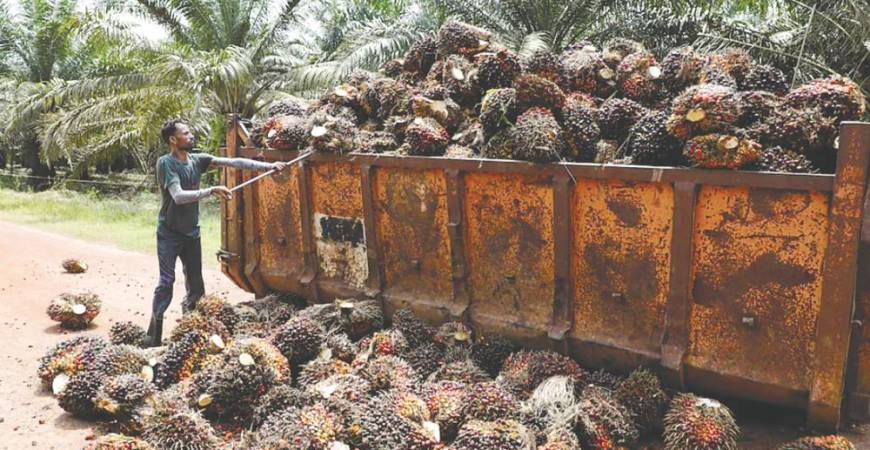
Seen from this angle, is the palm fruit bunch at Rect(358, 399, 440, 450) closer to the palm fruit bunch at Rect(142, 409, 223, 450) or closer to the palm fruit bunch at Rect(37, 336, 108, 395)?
the palm fruit bunch at Rect(142, 409, 223, 450)

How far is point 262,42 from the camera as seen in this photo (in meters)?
15.1

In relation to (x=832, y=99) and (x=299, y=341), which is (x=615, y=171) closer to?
(x=832, y=99)

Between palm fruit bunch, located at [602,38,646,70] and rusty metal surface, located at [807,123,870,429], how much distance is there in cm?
199

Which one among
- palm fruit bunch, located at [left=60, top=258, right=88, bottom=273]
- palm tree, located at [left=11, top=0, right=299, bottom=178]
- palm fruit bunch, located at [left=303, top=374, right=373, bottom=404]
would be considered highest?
palm tree, located at [left=11, top=0, right=299, bottom=178]

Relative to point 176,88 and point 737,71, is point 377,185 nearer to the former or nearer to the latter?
point 737,71

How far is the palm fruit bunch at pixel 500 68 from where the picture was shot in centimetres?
497

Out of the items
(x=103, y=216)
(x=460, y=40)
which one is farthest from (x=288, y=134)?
(x=103, y=216)

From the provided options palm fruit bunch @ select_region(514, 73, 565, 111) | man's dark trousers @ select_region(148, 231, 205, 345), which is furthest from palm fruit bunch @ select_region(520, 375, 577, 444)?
man's dark trousers @ select_region(148, 231, 205, 345)

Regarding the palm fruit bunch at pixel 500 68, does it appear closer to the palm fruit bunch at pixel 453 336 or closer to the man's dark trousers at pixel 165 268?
the palm fruit bunch at pixel 453 336

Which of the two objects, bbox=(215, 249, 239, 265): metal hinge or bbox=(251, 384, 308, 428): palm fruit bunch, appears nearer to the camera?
bbox=(251, 384, 308, 428): palm fruit bunch

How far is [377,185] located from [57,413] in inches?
97.5

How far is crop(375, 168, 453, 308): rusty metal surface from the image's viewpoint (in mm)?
4621

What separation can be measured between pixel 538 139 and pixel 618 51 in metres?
1.46

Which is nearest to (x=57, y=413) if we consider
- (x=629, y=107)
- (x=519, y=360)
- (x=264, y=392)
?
(x=264, y=392)
